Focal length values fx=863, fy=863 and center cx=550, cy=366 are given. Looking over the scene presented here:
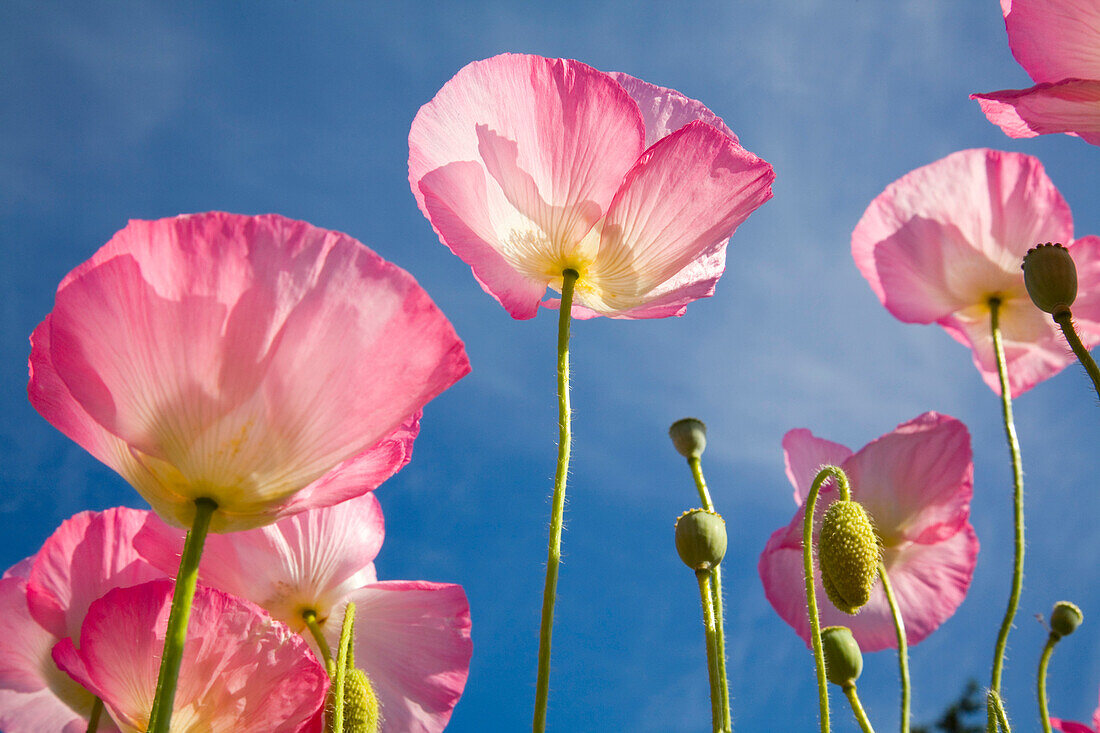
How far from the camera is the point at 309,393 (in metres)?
0.45

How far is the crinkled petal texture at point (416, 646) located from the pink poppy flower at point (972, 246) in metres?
0.79

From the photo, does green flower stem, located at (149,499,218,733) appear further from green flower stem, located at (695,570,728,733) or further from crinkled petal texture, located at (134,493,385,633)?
green flower stem, located at (695,570,728,733)

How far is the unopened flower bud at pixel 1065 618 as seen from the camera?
89 cm

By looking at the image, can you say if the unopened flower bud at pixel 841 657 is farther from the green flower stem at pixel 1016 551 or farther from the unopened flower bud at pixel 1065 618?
the unopened flower bud at pixel 1065 618

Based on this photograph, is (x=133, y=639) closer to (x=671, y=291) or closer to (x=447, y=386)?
(x=447, y=386)

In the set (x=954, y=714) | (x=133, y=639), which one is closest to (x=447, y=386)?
(x=133, y=639)

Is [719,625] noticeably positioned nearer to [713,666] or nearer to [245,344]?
[713,666]

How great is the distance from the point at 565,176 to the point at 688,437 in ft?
0.98

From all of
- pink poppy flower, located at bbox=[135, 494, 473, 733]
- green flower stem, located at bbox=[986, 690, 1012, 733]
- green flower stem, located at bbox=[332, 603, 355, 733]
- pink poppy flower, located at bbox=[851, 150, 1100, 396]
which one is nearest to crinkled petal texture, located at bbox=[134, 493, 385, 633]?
pink poppy flower, located at bbox=[135, 494, 473, 733]

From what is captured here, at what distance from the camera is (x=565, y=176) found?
726 millimetres

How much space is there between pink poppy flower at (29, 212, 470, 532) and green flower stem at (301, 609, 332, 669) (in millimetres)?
249

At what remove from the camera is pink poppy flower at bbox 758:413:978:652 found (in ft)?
3.01

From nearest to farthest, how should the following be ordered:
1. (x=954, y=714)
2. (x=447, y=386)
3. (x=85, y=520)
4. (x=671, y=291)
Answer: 1. (x=447, y=386)
2. (x=85, y=520)
3. (x=671, y=291)
4. (x=954, y=714)

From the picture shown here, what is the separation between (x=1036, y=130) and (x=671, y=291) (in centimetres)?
31
